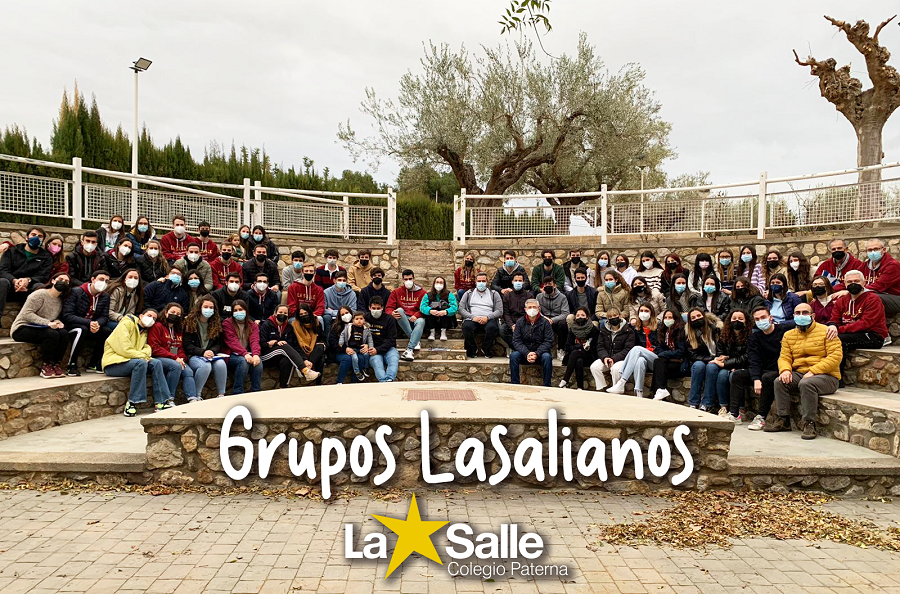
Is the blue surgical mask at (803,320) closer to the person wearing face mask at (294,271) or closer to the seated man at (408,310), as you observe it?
the seated man at (408,310)

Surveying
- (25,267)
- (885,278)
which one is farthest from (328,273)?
(885,278)

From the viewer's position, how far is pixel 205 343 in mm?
8703

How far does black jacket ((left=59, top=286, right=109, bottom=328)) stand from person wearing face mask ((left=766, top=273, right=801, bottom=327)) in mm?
9042

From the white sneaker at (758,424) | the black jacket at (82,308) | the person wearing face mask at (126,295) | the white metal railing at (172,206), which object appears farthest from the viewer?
the white metal railing at (172,206)

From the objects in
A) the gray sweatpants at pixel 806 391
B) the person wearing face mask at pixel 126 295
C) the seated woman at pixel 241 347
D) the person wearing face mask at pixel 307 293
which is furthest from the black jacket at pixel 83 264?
the gray sweatpants at pixel 806 391

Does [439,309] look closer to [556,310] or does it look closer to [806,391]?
[556,310]

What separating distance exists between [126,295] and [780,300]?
919 cm

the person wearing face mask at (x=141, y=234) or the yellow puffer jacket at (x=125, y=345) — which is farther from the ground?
the person wearing face mask at (x=141, y=234)

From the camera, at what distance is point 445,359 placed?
414 inches

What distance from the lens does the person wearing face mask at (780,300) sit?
884 cm

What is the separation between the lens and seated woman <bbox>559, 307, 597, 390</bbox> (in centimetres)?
959

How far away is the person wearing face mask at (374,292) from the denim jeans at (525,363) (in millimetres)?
2411

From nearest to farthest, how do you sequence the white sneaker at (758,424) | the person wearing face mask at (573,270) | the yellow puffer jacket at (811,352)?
the yellow puffer jacket at (811,352) < the white sneaker at (758,424) < the person wearing face mask at (573,270)

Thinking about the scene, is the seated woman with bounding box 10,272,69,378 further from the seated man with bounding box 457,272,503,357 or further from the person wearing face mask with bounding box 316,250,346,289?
the seated man with bounding box 457,272,503,357
